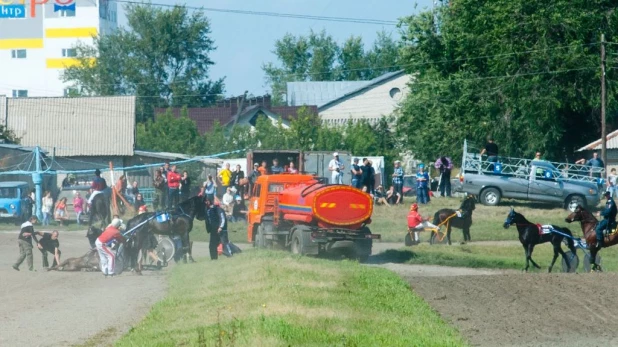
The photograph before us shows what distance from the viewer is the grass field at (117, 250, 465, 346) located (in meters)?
13.2

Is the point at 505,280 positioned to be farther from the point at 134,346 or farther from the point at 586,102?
the point at 586,102

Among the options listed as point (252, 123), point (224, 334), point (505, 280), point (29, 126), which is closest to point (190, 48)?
point (252, 123)

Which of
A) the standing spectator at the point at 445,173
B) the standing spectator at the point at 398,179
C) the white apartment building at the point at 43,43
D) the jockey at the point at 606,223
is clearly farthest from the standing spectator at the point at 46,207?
the white apartment building at the point at 43,43

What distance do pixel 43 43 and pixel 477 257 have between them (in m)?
102

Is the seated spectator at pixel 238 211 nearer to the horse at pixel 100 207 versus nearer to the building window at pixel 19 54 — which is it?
the horse at pixel 100 207

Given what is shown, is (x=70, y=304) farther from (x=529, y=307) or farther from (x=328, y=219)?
(x=328, y=219)

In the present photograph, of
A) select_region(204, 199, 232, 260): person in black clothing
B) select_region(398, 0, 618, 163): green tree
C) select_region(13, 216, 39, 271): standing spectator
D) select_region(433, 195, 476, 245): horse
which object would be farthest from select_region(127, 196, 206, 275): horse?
select_region(398, 0, 618, 163): green tree

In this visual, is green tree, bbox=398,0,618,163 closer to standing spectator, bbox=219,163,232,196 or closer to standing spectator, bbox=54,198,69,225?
standing spectator, bbox=219,163,232,196

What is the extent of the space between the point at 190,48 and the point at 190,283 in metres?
85.4

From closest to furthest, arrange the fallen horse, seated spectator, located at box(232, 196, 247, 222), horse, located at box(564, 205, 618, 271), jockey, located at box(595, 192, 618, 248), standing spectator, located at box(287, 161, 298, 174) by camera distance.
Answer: jockey, located at box(595, 192, 618, 248) < horse, located at box(564, 205, 618, 271) < the fallen horse < standing spectator, located at box(287, 161, 298, 174) < seated spectator, located at box(232, 196, 247, 222)

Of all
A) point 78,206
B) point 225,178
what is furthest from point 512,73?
point 78,206

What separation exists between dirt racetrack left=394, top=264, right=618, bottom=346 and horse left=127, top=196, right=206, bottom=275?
7896 mm

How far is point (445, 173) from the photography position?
1731 inches

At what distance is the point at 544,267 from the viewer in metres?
27.2
